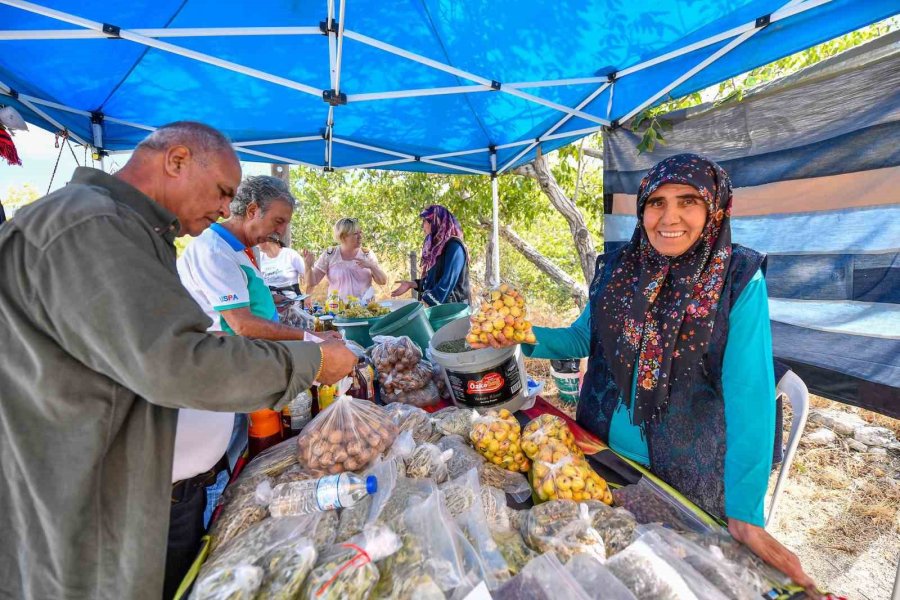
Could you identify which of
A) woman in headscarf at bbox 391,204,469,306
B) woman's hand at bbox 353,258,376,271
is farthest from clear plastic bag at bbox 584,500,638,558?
woman's hand at bbox 353,258,376,271

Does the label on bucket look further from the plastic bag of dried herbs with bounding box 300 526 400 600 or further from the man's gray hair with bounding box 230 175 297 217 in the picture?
the man's gray hair with bounding box 230 175 297 217

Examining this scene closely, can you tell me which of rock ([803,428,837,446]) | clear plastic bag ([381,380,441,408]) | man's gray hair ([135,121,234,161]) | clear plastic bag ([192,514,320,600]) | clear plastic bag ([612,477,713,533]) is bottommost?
rock ([803,428,837,446])

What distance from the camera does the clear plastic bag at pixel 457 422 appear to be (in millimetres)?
1633

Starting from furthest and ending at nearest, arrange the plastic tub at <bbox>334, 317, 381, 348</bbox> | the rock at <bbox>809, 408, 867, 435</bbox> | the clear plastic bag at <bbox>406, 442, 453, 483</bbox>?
the rock at <bbox>809, 408, 867, 435</bbox>, the plastic tub at <bbox>334, 317, 381, 348</bbox>, the clear plastic bag at <bbox>406, 442, 453, 483</bbox>

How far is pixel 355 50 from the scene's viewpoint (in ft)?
9.56

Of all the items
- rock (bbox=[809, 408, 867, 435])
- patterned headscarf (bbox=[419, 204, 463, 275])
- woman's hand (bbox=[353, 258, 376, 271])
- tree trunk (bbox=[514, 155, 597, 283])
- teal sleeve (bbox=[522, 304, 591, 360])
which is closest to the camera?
teal sleeve (bbox=[522, 304, 591, 360])

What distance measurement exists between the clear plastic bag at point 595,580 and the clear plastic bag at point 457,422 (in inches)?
28.1

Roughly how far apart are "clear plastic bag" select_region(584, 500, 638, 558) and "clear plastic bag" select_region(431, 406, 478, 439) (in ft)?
1.74

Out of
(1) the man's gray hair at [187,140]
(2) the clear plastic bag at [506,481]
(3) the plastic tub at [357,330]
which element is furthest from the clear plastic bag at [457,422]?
(3) the plastic tub at [357,330]

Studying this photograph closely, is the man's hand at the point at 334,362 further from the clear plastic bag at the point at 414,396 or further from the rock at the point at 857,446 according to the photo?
the rock at the point at 857,446

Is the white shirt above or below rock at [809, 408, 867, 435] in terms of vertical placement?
above

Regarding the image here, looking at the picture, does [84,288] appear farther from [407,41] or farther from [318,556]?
[407,41]

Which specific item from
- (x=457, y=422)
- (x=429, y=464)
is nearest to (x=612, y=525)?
(x=429, y=464)

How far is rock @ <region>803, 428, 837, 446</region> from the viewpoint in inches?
152
